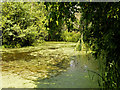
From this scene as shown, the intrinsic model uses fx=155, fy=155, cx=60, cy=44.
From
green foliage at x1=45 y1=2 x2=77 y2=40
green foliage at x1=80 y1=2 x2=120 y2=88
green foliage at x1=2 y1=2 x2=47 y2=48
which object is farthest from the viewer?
green foliage at x1=2 y1=2 x2=47 y2=48

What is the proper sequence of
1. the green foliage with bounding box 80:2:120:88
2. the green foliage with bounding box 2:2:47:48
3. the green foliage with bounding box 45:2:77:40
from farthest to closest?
the green foliage with bounding box 2:2:47:48 < the green foliage with bounding box 45:2:77:40 < the green foliage with bounding box 80:2:120:88

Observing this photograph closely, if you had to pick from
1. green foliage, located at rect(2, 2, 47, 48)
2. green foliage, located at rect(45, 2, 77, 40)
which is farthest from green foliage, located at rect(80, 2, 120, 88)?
green foliage, located at rect(2, 2, 47, 48)

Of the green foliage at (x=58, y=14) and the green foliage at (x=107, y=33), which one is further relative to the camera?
the green foliage at (x=58, y=14)

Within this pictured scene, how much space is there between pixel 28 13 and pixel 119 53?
7639mm

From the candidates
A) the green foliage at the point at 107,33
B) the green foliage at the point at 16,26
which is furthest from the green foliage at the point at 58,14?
the green foliage at the point at 16,26

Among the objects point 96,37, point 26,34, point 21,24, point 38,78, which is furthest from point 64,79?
point 21,24

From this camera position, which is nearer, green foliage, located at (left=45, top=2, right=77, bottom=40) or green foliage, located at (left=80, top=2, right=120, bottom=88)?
green foliage, located at (left=80, top=2, right=120, bottom=88)

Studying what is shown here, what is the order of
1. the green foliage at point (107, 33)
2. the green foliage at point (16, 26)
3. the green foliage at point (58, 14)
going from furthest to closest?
the green foliage at point (16, 26)
the green foliage at point (58, 14)
the green foliage at point (107, 33)

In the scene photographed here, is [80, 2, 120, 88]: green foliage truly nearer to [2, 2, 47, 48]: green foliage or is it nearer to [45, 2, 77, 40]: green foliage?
[45, 2, 77, 40]: green foliage

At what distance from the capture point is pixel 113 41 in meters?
1.83

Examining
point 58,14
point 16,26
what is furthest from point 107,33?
point 16,26

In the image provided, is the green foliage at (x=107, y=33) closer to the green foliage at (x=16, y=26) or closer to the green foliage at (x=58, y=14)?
the green foliage at (x=58, y=14)

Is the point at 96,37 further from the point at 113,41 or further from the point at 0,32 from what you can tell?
the point at 0,32

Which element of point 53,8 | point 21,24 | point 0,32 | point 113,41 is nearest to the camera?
point 113,41
